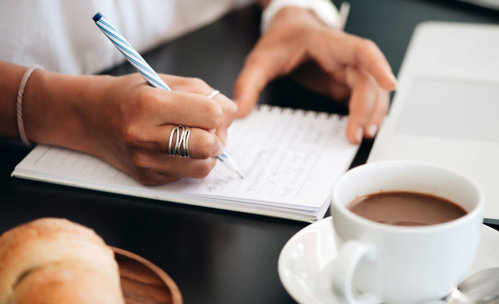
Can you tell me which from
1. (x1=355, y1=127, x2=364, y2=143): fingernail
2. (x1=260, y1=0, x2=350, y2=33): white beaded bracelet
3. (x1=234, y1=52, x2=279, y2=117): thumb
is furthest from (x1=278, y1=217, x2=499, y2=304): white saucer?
(x1=260, y1=0, x2=350, y2=33): white beaded bracelet

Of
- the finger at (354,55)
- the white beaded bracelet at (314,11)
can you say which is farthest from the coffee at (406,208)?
the white beaded bracelet at (314,11)

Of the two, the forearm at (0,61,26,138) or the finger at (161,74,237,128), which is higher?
the finger at (161,74,237,128)

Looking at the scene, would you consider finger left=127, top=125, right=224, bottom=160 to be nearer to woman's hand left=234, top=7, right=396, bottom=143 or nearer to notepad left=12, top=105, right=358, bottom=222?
notepad left=12, top=105, right=358, bottom=222

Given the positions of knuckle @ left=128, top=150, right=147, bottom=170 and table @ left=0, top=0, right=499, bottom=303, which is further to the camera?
knuckle @ left=128, top=150, right=147, bottom=170

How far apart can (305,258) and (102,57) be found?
704 mm

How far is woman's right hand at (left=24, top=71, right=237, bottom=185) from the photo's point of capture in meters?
0.65

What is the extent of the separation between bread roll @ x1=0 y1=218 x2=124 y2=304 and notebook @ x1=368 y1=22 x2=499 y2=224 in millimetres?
407

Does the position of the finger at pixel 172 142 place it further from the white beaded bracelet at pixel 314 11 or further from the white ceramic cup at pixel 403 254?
the white beaded bracelet at pixel 314 11

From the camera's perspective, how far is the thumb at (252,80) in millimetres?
899

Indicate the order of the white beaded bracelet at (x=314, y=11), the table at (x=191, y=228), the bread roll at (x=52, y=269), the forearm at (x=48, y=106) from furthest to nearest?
the white beaded bracelet at (x=314, y=11) → the forearm at (x=48, y=106) → the table at (x=191, y=228) → the bread roll at (x=52, y=269)

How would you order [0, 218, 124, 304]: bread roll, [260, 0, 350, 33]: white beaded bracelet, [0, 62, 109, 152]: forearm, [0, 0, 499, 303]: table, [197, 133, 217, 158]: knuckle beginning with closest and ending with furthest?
1. [0, 218, 124, 304]: bread roll
2. [0, 0, 499, 303]: table
3. [197, 133, 217, 158]: knuckle
4. [0, 62, 109, 152]: forearm
5. [260, 0, 350, 33]: white beaded bracelet

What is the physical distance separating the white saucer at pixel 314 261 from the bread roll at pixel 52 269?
146 millimetres

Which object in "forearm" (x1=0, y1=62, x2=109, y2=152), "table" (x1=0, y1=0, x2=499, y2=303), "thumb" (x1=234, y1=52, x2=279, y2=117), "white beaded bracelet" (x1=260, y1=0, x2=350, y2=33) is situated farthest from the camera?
"white beaded bracelet" (x1=260, y1=0, x2=350, y2=33)

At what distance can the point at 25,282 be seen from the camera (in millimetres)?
404
